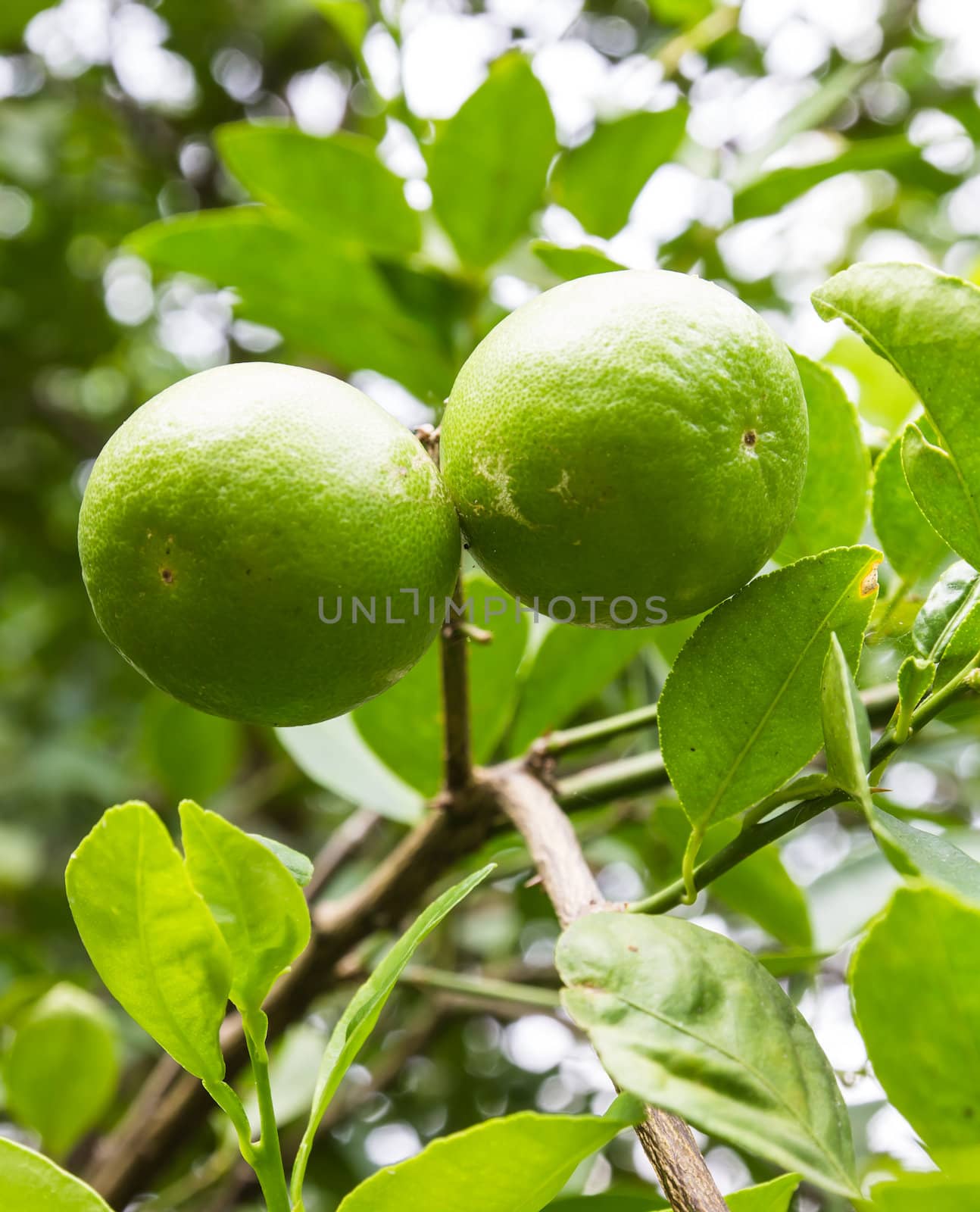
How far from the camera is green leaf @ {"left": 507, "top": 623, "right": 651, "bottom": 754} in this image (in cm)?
107

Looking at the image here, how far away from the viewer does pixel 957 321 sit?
0.56 metres

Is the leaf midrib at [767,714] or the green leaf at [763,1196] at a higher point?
the leaf midrib at [767,714]

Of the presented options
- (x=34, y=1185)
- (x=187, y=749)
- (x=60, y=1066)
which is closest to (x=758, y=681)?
(x=34, y=1185)

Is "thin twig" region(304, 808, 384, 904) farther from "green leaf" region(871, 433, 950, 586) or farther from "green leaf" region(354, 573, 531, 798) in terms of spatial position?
"green leaf" region(871, 433, 950, 586)

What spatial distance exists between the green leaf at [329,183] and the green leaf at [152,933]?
909 mm

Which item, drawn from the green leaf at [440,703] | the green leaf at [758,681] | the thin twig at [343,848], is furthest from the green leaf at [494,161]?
the green leaf at [758,681]

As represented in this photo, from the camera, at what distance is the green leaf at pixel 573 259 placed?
3.08 ft

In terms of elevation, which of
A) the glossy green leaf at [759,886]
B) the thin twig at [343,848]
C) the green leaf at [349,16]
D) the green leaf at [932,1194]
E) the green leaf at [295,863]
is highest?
the green leaf at [349,16]

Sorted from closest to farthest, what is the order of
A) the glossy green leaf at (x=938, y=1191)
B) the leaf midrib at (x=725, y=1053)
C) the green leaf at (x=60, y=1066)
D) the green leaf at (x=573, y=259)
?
1. the glossy green leaf at (x=938, y=1191)
2. the leaf midrib at (x=725, y=1053)
3. the green leaf at (x=573, y=259)
4. the green leaf at (x=60, y=1066)

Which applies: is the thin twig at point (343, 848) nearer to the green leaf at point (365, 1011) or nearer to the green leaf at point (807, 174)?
the green leaf at point (365, 1011)

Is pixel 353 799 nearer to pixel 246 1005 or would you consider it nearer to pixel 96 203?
pixel 246 1005

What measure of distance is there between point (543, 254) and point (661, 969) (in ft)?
2.23

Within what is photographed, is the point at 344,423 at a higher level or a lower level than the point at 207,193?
higher

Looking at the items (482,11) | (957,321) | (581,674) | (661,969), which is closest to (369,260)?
(581,674)
